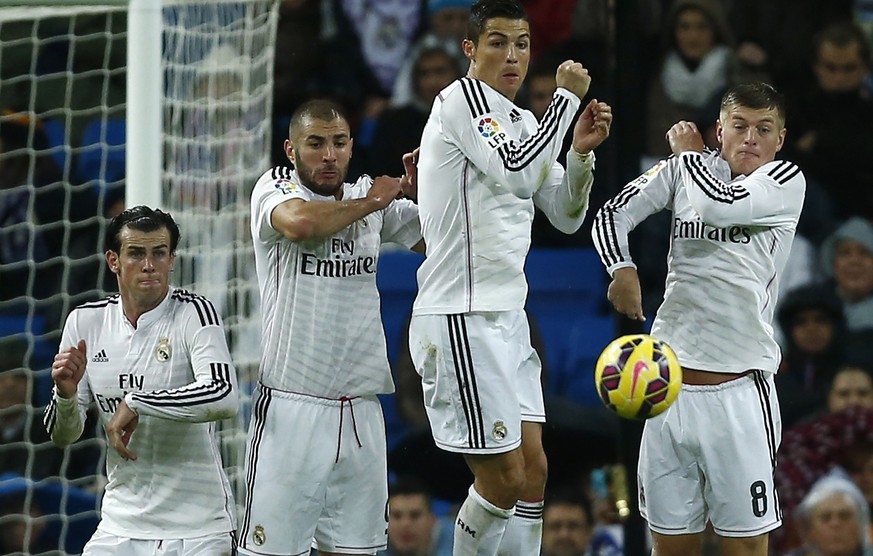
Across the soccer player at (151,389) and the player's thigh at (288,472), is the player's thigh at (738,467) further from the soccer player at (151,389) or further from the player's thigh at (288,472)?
the soccer player at (151,389)

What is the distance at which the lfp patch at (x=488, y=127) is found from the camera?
14.5ft

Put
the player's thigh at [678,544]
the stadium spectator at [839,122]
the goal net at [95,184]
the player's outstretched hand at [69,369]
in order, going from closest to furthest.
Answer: the player's outstretched hand at [69,369] < the player's thigh at [678,544] < the goal net at [95,184] < the stadium spectator at [839,122]

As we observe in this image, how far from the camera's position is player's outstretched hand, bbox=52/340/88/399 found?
4512 millimetres

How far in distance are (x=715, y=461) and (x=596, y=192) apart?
3.02m

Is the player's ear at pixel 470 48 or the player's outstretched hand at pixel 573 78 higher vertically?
the player's ear at pixel 470 48

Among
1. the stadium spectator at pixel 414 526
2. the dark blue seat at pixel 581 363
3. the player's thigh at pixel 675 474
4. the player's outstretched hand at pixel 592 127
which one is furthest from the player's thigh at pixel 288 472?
the dark blue seat at pixel 581 363

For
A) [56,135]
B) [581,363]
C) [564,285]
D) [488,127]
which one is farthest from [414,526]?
[56,135]

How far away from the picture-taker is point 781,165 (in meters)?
4.66

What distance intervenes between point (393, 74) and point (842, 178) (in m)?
2.61

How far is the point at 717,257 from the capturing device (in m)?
4.63

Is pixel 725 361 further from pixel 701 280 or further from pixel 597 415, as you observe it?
pixel 597 415


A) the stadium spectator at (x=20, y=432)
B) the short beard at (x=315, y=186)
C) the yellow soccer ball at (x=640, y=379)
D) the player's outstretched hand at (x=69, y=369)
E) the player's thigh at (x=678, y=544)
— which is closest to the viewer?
the yellow soccer ball at (x=640, y=379)

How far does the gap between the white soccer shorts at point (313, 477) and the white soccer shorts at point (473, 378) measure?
0.89 feet

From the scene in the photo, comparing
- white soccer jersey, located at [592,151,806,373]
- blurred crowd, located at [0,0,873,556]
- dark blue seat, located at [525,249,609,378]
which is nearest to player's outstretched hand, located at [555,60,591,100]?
white soccer jersey, located at [592,151,806,373]
